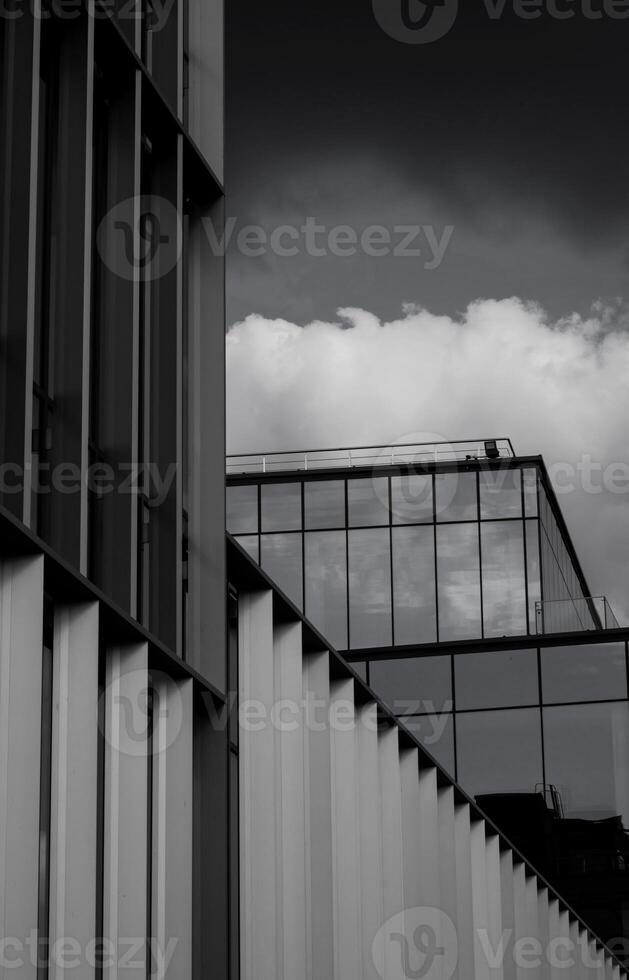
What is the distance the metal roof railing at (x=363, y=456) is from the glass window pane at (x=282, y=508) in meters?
0.67

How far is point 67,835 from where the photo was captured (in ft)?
29.1

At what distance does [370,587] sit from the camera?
4984cm

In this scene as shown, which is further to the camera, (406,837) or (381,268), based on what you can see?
(381,268)

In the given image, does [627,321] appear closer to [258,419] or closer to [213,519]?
[258,419]

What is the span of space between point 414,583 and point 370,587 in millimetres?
1461

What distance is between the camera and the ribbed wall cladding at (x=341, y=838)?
12055 mm

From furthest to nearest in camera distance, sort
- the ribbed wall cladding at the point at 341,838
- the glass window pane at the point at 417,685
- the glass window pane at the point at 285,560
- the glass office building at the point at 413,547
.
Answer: the glass window pane at the point at 285,560, the glass office building at the point at 413,547, the glass window pane at the point at 417,685, the ribbed wall cladding at the point at 341,838

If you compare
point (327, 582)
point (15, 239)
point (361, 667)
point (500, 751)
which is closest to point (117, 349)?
point (15, 239)

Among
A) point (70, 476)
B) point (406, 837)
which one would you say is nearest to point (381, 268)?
point (406, 837)

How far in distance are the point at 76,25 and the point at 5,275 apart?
2.53 m

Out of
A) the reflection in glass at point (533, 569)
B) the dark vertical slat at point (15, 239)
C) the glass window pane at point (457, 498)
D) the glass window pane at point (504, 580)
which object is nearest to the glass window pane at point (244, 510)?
the glass window pane at point (457, 498)

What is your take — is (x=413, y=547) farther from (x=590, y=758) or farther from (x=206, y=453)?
(x=206, y=453)

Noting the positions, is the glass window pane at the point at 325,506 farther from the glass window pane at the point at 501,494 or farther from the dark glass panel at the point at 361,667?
the dark glass panel at the point at 361,667

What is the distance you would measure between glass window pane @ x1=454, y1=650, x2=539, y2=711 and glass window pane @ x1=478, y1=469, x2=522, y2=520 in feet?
33.3
